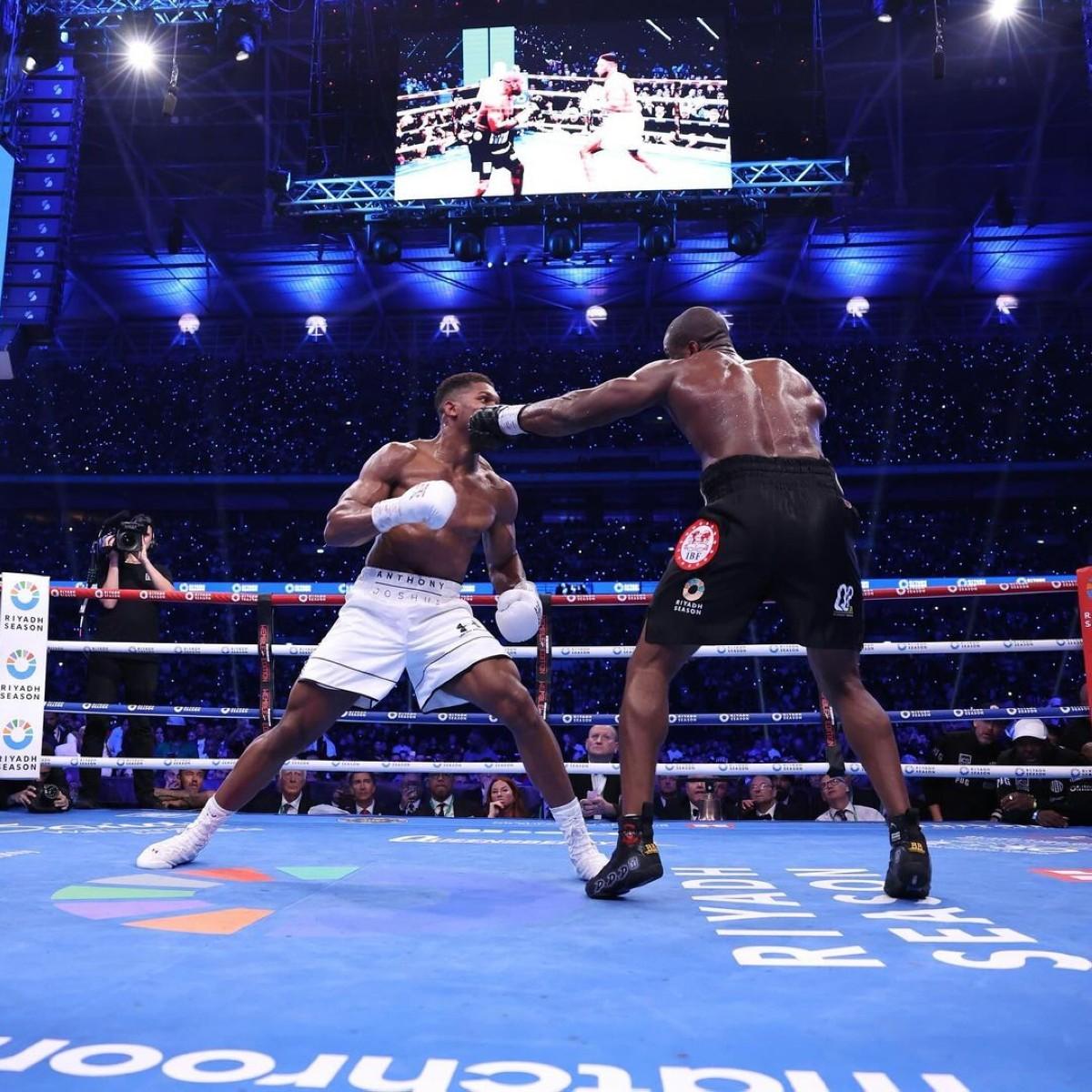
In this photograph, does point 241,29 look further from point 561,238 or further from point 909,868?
point 909,868

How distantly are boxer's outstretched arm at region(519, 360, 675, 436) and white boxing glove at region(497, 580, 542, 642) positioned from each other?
0.50m

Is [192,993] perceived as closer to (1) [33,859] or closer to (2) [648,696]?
(2) [648,696]

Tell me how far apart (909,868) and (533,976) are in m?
0.94

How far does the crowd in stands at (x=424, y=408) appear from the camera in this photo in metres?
15.1

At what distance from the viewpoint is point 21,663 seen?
3834 millimetres

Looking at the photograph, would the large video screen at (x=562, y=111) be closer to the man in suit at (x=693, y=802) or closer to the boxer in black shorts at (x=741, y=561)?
the man in suit at (x=693, y=802)

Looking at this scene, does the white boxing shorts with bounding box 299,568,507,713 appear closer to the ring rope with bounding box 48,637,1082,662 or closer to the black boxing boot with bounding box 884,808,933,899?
the black boxing boot with bounding box 884,808,933,899

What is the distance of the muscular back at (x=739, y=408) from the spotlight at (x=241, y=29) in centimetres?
765

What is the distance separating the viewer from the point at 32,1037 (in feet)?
3.17

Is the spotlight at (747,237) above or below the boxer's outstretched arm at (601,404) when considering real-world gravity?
above

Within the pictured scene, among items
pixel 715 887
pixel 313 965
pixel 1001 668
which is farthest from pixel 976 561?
pixel 313 965

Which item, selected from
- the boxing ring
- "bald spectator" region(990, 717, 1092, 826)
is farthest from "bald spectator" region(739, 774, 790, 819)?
the boxing ring

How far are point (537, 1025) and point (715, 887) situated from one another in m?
1.11

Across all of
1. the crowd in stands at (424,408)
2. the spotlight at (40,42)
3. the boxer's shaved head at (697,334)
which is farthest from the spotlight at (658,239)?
the boxer's shaved head at (697,334)
